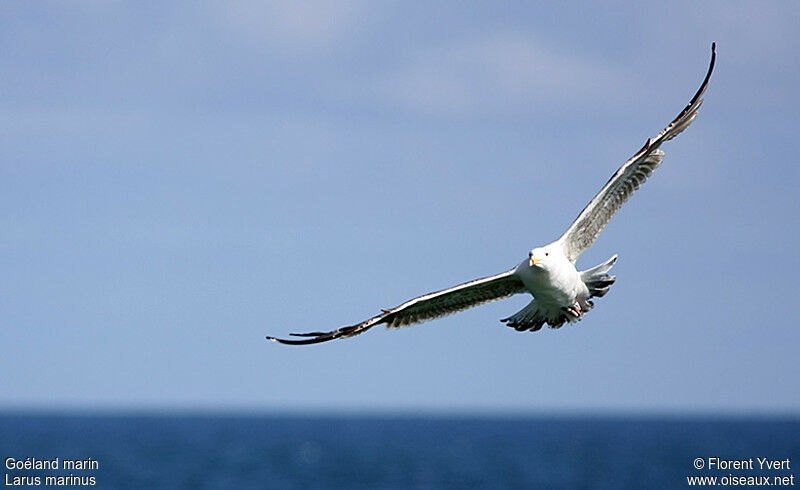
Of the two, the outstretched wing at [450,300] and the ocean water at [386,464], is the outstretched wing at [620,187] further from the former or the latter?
the ocean water at [386,464]

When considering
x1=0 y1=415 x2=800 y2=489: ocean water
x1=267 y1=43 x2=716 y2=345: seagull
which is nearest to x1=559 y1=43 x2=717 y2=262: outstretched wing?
x1=267 y1=43 x2=716 y2=345: seagull

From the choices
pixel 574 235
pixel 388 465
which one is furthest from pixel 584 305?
pixel 388 465

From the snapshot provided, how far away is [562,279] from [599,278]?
38.0 inches

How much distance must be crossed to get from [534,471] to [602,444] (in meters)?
66.4

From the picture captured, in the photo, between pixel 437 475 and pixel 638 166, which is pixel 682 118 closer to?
pixel 638 166

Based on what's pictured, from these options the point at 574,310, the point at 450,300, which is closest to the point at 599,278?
the point at 574,310

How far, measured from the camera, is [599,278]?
1905 cm

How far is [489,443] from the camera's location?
178 meters

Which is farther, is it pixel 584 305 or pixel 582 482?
pixel 582 482

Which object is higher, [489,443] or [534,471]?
[489,443]

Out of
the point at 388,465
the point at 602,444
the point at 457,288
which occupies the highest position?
the point at 602,444

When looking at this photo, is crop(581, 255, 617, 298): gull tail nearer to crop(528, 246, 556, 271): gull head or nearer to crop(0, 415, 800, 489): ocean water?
crop(528, 246, 556, 271): gull head

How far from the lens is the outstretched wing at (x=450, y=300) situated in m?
18.2

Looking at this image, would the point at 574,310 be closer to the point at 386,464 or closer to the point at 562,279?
the point at 562,279
